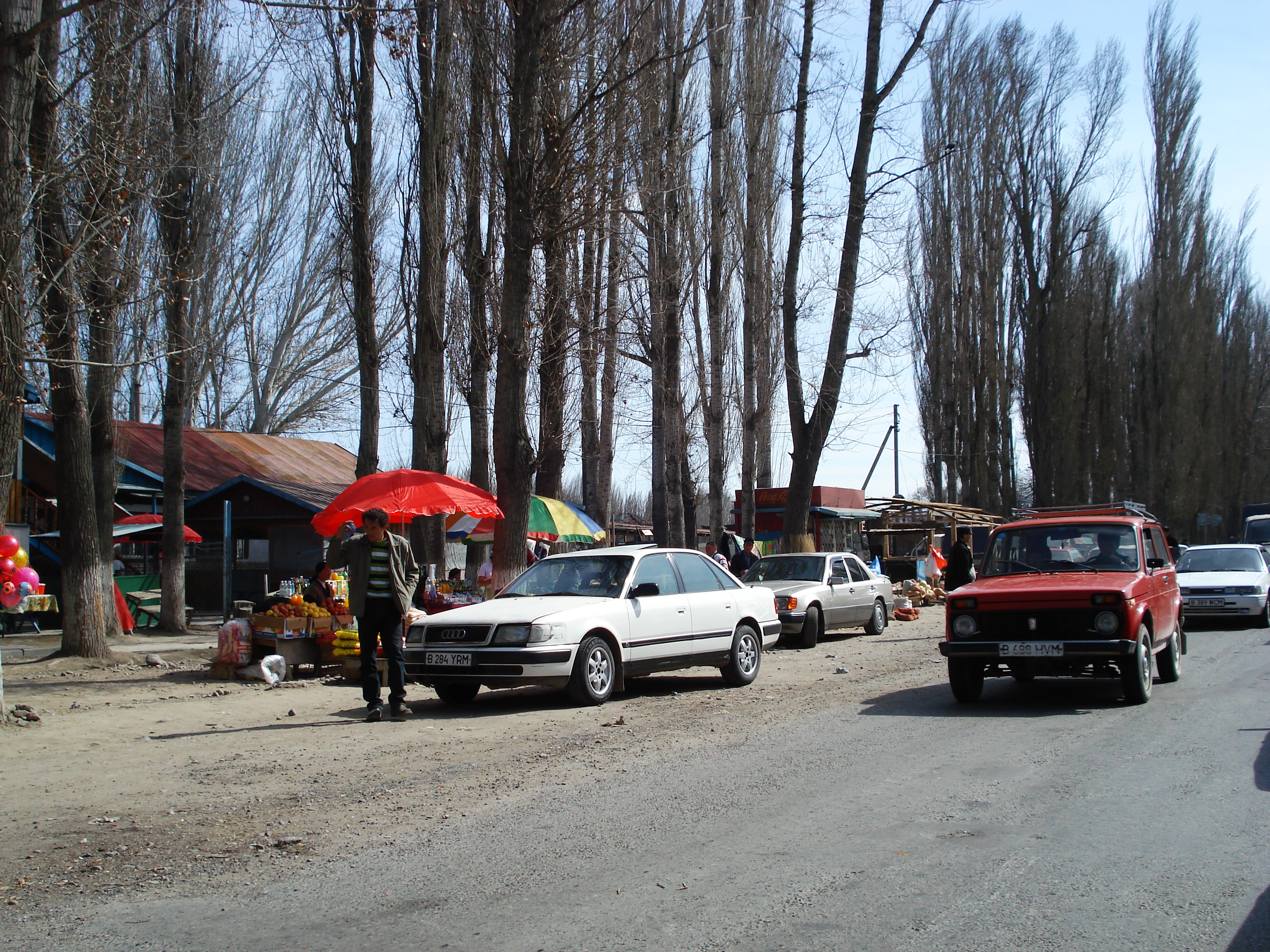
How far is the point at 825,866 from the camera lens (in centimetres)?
486

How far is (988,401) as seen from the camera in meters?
41.9

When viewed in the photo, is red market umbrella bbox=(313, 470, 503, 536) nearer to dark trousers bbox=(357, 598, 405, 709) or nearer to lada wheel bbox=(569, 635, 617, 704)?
dark trousers bbox=(357, 598, 405, 709)

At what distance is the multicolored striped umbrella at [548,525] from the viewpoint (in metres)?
19.8

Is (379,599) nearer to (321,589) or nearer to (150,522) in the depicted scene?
(321,589)

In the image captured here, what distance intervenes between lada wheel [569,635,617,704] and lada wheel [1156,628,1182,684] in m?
5.76

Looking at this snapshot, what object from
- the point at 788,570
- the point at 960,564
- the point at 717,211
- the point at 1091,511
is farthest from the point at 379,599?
the point at 717,211

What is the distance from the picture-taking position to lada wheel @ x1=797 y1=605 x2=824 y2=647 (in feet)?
57.3

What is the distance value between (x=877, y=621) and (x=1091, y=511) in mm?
6906

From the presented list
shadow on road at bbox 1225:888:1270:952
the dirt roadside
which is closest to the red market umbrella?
the dirt roadside

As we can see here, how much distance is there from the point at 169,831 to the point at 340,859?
124 centimetres

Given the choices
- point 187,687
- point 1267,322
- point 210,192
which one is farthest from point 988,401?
point 187,687

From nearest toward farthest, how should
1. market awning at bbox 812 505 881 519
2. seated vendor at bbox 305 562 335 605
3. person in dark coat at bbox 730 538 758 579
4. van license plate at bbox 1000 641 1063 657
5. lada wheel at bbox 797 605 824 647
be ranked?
1. van license plate at bbox 1000 641 1063 657
2. seated vendor at bbox 305 562 335 605
3. lada wheel at bbox 797 605 824 647
4. person in dark coat at bbox 730 538 758 579
5. market awning at bbox 812 505 881 519

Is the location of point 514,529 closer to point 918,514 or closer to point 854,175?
point 854,175

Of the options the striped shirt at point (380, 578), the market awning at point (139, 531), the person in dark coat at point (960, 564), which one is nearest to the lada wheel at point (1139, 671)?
the striped shirt at point (380, 578)
